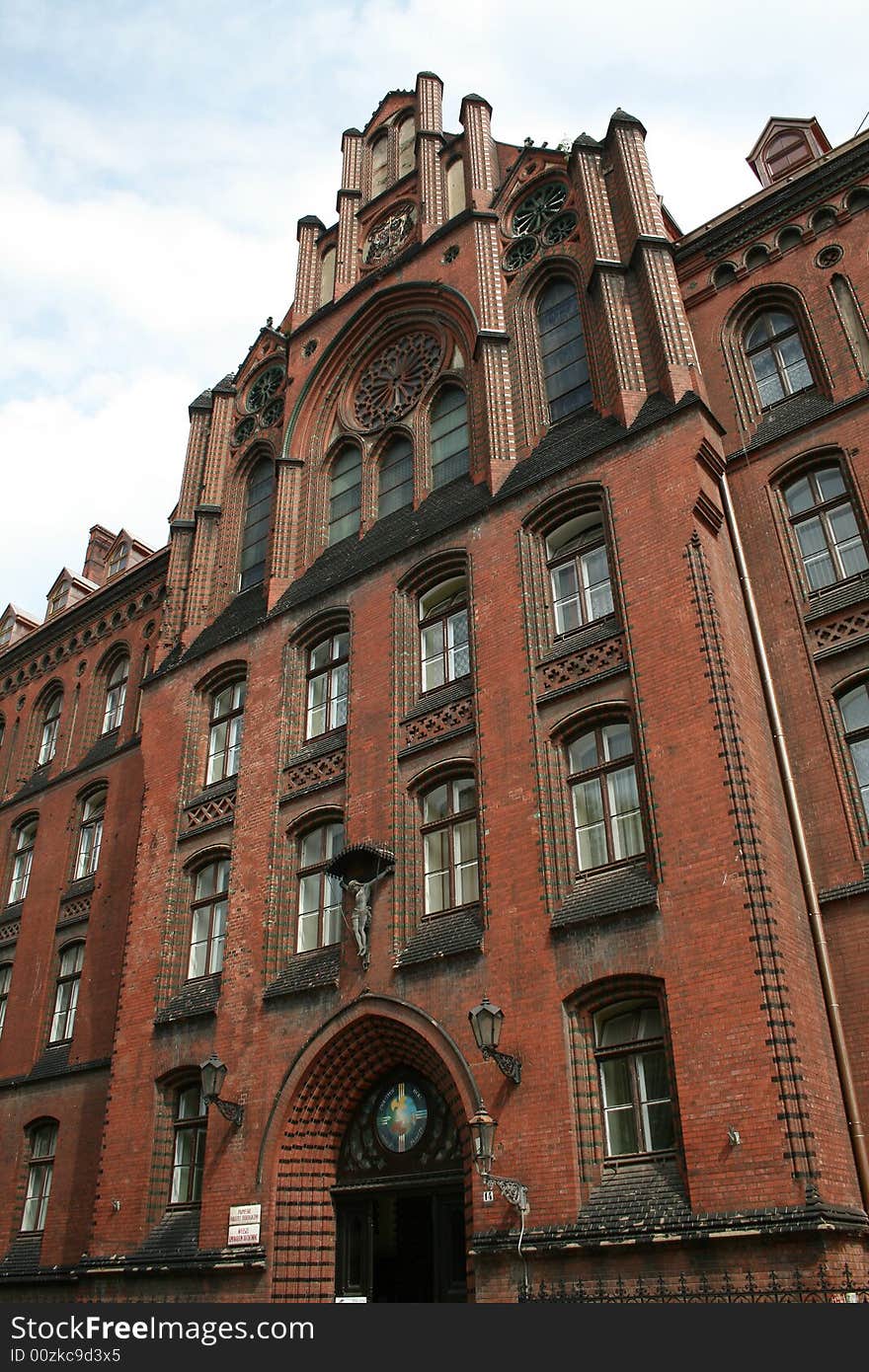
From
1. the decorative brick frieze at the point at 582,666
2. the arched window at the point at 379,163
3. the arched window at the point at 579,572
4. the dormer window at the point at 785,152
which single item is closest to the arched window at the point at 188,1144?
the decorative brick frieze at the point at 582,666

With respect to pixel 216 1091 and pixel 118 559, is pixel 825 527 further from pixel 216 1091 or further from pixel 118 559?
pixel 118 559

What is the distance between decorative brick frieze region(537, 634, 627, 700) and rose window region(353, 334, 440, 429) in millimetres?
7691

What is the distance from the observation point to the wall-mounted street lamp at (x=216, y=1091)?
15.0 m

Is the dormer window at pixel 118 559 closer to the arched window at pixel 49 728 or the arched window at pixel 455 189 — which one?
the arched window at pixel 49 728

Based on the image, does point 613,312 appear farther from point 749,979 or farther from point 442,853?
point 749,979

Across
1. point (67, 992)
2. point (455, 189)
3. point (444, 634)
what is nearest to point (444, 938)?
point (444, 634)

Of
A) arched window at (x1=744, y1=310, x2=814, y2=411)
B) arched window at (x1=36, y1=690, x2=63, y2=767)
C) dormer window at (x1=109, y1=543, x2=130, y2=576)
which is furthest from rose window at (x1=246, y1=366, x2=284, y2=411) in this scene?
arched window at (x1=744, y1=310, x2=814, y2=411)

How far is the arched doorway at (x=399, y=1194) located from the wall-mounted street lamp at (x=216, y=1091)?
4.93 ft

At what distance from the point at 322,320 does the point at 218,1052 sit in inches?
576

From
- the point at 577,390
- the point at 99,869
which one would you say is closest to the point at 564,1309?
the point at 577,390

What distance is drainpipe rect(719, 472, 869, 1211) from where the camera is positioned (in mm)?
11203

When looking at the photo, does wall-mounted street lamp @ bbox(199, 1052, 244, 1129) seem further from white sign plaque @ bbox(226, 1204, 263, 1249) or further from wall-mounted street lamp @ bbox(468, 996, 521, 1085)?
wall-mounted street lamp @ bbox(468, 996, 521, 1085)

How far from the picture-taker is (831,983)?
12.0 meters

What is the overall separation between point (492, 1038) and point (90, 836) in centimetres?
1325
